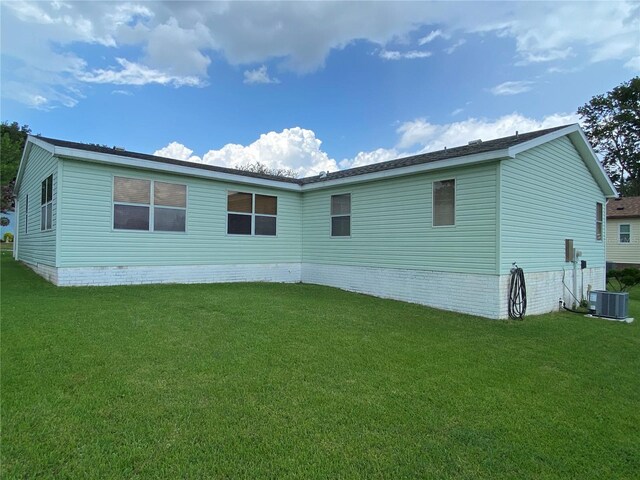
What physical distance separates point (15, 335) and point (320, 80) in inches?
614

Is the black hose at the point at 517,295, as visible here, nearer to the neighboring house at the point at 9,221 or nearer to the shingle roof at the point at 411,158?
the shingle roof at the point at 411,158

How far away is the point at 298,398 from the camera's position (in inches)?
132

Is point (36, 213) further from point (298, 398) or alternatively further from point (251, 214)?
point (298, 398)

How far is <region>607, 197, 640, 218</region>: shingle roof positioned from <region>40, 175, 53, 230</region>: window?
1065 inches

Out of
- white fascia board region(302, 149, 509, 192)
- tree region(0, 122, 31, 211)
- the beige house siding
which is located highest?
tree region(0, 122, 31, 211)

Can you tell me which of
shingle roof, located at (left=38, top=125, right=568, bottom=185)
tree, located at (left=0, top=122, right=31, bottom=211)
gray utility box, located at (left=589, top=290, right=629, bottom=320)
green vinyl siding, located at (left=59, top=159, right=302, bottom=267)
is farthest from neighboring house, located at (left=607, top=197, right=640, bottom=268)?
tree, located at (left=0, top=122, right=31, bottom=211)

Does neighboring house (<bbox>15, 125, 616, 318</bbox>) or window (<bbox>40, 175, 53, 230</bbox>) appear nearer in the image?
neighboring house (<bbox>15, 125, 616, 318</bbox>)

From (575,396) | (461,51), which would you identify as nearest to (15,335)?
(575,396)

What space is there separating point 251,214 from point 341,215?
8.88 feet

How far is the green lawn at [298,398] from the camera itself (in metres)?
2.44

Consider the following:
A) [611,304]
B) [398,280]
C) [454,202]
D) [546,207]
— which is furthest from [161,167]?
[611,304]

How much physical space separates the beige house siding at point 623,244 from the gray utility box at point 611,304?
16.8 m

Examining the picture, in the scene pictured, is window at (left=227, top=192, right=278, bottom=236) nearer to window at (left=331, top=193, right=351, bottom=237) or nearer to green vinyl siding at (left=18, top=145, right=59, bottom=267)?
window at (left=331, top=193, right=351, bottom=237)

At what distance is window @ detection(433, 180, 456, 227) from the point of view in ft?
27.4
